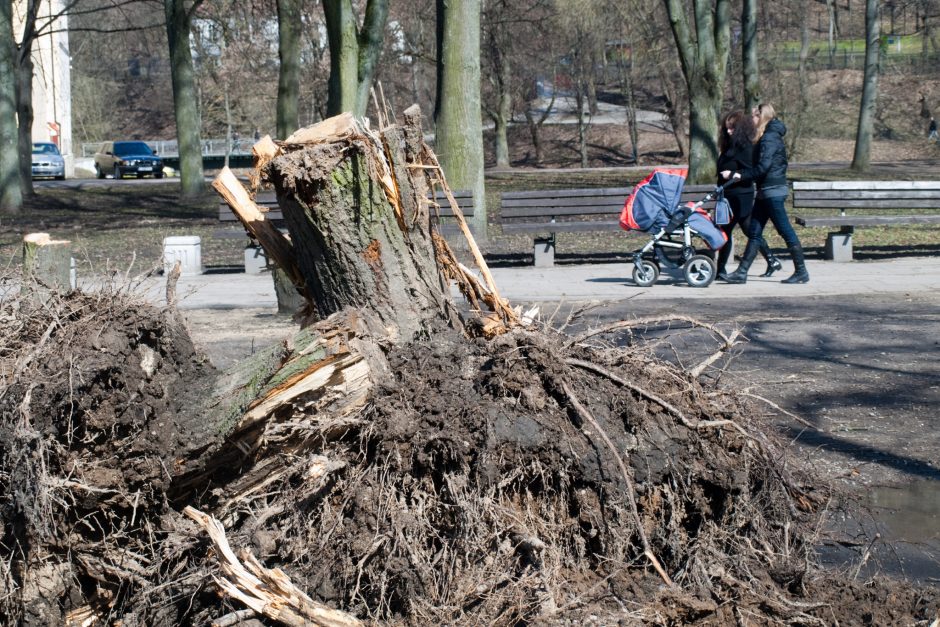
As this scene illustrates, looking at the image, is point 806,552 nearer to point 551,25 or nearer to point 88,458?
→ point 88,458

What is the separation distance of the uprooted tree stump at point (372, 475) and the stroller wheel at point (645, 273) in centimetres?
688

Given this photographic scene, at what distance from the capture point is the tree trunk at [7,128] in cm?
1914

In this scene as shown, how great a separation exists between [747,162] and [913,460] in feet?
20.1

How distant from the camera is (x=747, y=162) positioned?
11.0m

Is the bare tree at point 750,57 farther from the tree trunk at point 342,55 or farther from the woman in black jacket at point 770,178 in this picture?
the woman in black jacket at point 770,178

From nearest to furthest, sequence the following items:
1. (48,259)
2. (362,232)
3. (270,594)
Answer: (270,594), (362,232), (48,259)

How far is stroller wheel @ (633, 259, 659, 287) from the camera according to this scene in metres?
11.1

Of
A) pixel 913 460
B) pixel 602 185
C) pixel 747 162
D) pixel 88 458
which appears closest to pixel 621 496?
pixel 88 458

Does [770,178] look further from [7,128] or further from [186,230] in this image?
[7,128]

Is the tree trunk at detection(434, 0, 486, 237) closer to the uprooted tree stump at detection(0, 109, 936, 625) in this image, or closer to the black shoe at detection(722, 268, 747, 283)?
the black shoe at detection(722, 268, 747, 283)

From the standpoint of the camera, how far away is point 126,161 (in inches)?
1555

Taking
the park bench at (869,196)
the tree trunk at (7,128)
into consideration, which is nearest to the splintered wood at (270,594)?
the park bench at (869,196)

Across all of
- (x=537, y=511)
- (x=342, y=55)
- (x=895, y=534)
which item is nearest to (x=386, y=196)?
(x=537, y=511)

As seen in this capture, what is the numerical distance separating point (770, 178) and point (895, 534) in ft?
22.7
